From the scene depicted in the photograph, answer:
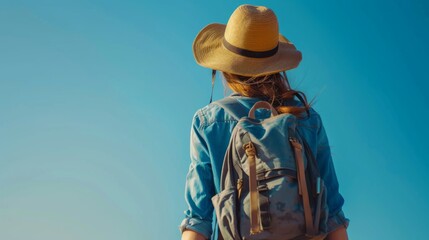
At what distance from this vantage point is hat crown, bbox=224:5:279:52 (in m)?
3.68

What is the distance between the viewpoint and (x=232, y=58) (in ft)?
11.7

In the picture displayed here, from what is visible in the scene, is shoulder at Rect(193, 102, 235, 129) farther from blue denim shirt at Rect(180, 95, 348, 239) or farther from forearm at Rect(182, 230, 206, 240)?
forearm at Rect(182, 230, 206, 240)

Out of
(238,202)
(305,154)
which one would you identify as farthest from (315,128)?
(238,202)

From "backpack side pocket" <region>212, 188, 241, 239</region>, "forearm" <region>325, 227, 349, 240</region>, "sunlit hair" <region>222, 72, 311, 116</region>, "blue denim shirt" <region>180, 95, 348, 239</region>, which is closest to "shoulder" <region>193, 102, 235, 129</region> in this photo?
"blue denim shirt" <region>180, 95, 348, 239</region>

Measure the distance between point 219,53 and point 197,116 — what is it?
0.57 m

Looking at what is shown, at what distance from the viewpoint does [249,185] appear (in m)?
2.96

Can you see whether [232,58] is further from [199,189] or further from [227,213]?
[227,213]

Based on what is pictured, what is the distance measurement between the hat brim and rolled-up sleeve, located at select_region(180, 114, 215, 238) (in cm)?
39

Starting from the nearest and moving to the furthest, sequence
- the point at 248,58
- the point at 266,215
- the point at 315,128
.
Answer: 1. the point at 266,215
2. the point at 315,128
3. the point at 248,58

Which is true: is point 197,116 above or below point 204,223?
above

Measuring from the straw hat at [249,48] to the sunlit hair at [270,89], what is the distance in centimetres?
5

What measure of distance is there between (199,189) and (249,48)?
0.93 m

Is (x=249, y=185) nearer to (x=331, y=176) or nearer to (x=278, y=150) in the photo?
(x=278, y=150)

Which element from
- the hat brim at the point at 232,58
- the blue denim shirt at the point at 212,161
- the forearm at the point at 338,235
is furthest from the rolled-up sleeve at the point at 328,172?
the hat brim at the point at 232,58
